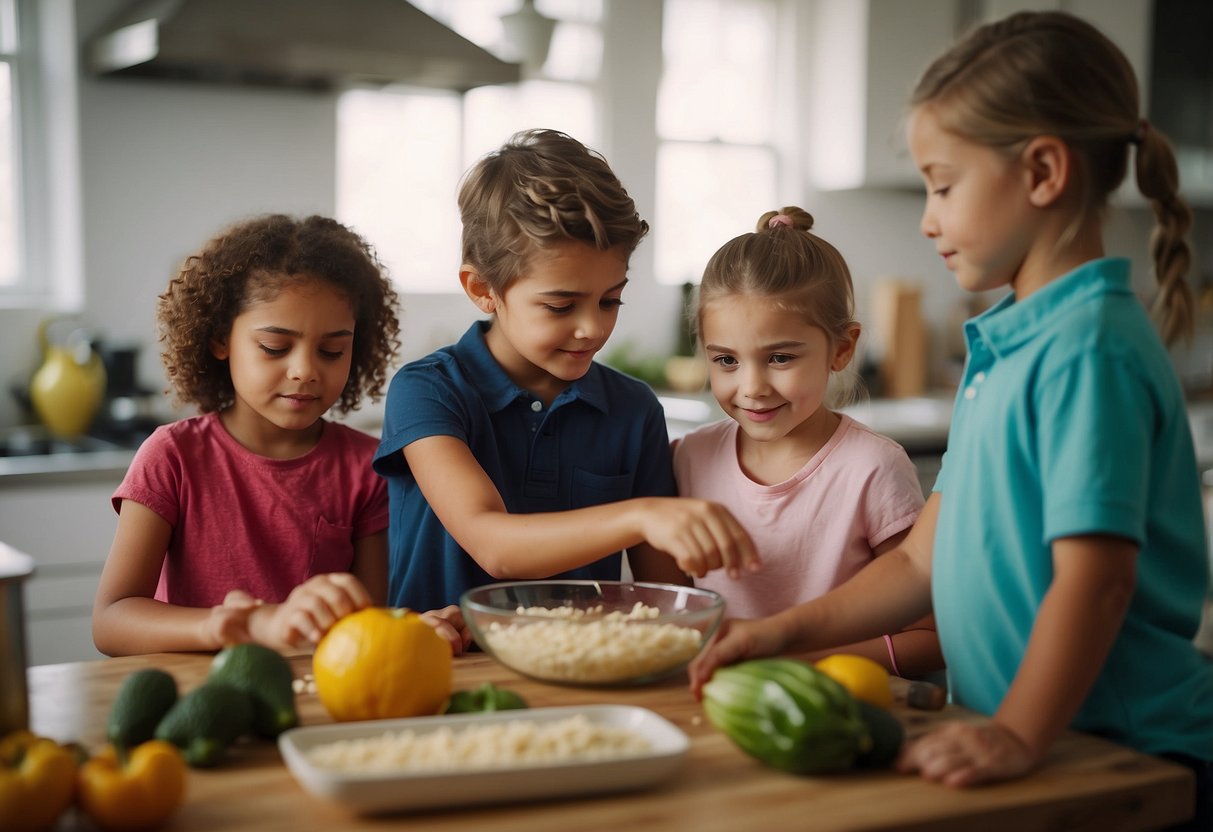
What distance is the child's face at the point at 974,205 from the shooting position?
3.66ft

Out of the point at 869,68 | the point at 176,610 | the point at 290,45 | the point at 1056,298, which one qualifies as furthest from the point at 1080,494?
the point at 869,68

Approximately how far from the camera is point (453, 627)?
133 centimetres

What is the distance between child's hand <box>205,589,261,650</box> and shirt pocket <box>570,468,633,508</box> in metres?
0.54

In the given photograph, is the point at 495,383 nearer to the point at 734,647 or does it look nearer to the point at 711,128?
the point at 734,647

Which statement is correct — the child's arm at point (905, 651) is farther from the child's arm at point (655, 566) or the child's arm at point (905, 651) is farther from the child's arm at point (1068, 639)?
the child's arm at point (1068, 639)

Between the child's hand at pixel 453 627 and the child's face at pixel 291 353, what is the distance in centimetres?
44

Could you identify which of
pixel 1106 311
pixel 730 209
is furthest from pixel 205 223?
pixel 1106 311

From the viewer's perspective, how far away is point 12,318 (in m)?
3.29

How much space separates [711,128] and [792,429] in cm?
306

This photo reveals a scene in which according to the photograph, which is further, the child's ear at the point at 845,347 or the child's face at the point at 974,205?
the child's ear at the point at 845,347

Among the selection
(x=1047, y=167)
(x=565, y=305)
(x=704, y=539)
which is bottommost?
(x=704, y=539)

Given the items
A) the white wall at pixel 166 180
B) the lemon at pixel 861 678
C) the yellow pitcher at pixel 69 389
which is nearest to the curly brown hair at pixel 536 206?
the lemon at pixel 861 678

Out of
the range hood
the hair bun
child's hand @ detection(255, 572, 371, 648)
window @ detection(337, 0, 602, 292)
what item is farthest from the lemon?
window @ detection(337, 0, 602, 292)

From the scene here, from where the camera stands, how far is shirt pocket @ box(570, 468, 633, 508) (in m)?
1.67
